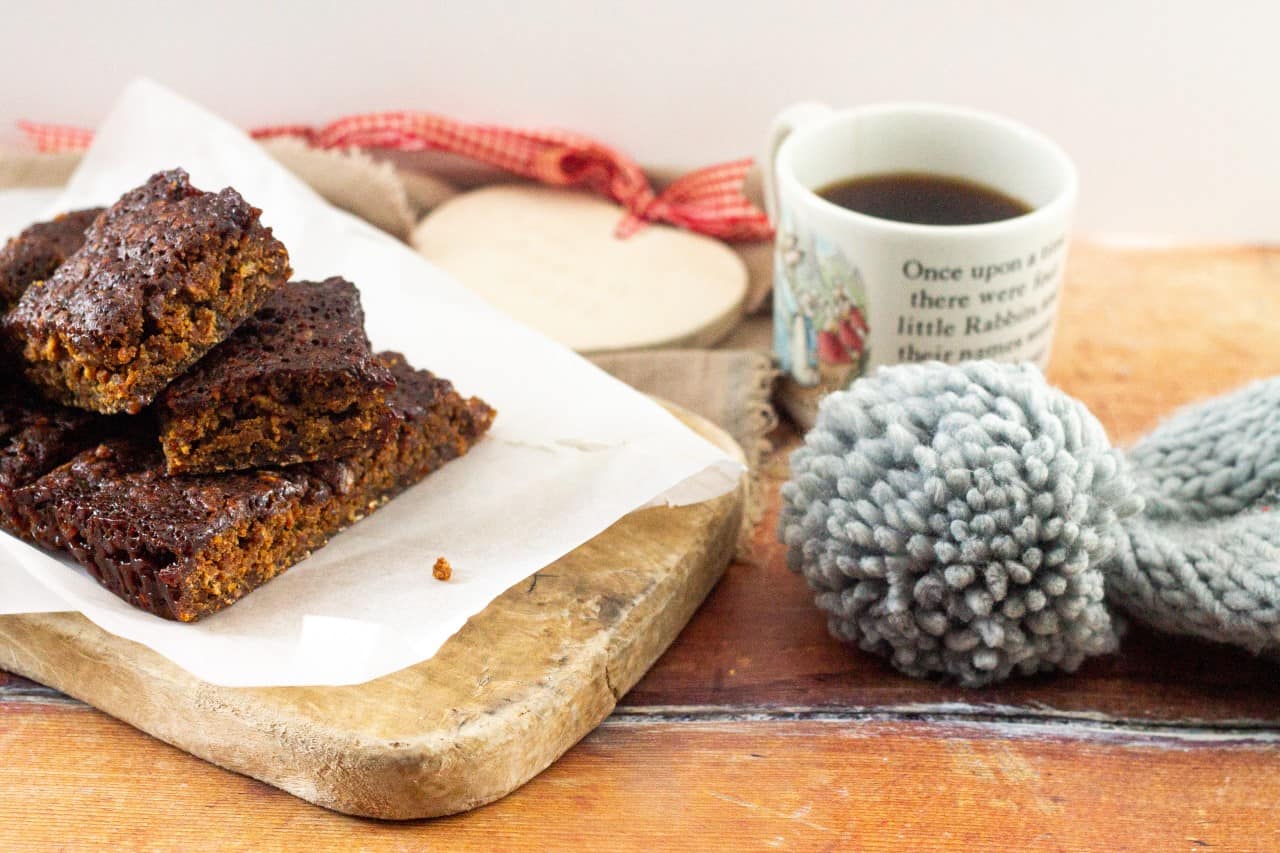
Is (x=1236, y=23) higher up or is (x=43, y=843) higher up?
(x=1236, y=23)

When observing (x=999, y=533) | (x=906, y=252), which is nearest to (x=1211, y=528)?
(x=999, y=533)

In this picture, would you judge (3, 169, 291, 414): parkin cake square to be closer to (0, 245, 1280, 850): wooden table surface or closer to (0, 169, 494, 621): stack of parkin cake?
(0, 169, 494, 621): stack of parkin cake

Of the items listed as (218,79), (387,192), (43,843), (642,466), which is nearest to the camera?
(43,843)

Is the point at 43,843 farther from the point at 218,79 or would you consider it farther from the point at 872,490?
the point at 218,79

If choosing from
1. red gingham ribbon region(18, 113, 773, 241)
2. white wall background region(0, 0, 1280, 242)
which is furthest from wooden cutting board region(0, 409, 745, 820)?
white wall background region(0, 0, 1280, 242)

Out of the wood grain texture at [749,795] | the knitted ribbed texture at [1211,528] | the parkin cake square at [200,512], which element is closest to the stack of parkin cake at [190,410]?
the parkin cake square at [200,512]

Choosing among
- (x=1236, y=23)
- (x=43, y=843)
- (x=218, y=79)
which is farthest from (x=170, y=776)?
(x=1236, y=23)
